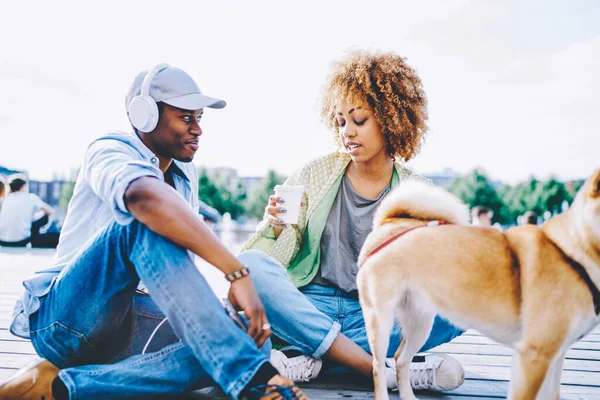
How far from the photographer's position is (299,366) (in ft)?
7.80

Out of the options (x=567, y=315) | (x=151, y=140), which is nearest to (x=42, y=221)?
(x=151, y=140)

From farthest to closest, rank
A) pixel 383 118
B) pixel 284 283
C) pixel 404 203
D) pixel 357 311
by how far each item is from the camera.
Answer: pixel 383 118 → pixel 357 311 → pixel 284 283 → pixel 404 203

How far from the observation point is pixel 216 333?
1.64 m

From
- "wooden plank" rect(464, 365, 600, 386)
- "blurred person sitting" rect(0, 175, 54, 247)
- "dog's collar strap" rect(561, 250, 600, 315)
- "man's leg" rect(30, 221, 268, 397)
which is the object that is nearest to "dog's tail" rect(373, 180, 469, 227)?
"dog's collar strap" rect(561, 250, 600, 315)

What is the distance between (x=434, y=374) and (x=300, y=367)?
639 mm

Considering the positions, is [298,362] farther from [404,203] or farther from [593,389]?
[593,389]

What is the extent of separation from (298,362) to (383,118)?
1.47 metres

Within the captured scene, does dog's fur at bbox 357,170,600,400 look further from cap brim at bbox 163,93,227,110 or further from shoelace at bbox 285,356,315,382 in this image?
cap brim at bbox 163,93,227,110

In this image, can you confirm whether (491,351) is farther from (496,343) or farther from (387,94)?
(387,94)

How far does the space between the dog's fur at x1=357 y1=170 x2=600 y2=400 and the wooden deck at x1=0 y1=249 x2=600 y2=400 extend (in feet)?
1.12

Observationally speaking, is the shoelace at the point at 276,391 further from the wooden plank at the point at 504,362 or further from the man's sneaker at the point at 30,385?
the wooden plank at the point at 504,362

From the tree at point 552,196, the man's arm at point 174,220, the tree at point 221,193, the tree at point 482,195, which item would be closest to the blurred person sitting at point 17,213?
the man's arm at point 174,220

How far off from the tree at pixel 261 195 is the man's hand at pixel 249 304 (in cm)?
4223

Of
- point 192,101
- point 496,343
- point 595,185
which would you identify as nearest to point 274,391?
point 595,185
